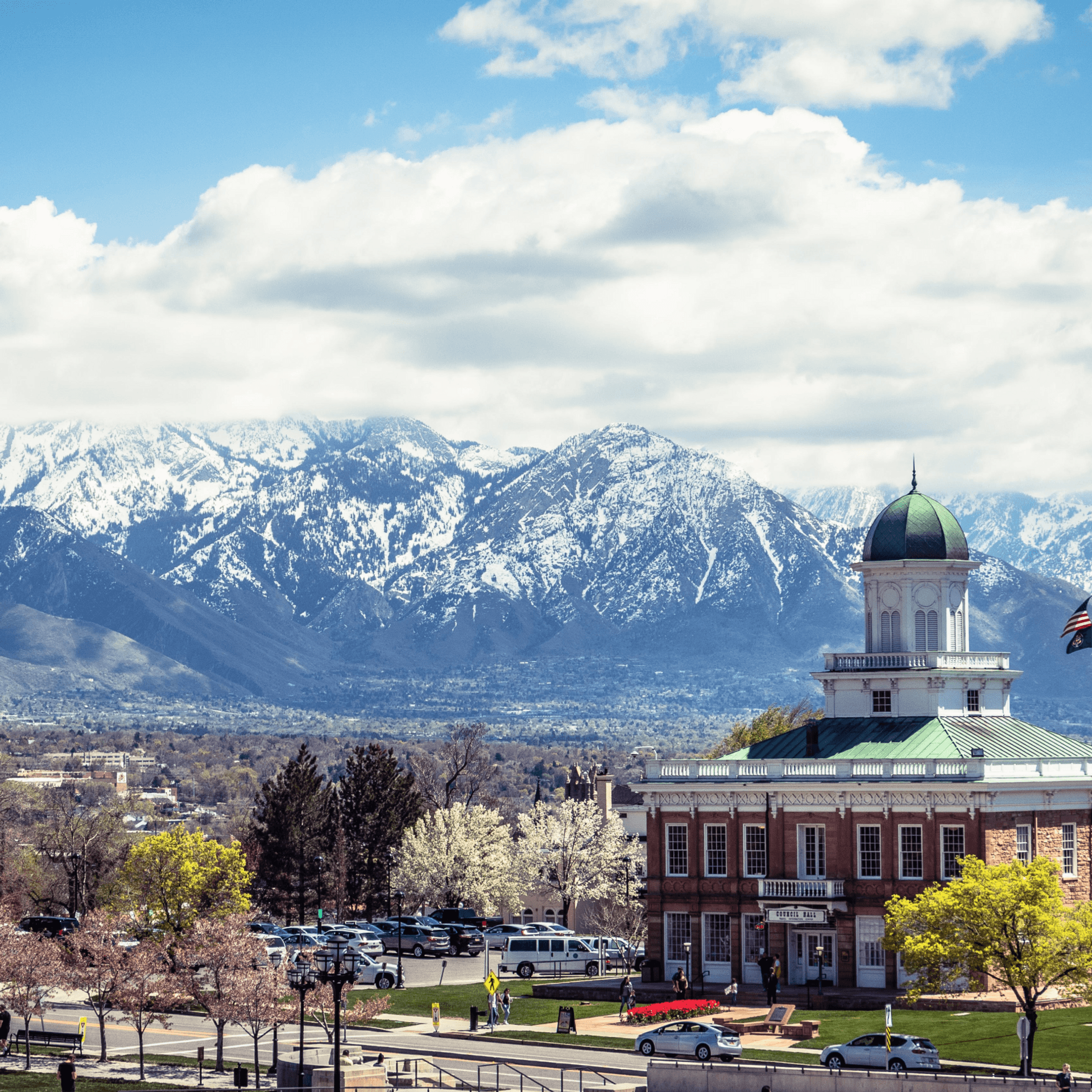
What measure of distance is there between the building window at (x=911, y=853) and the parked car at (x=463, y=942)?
1310 inches

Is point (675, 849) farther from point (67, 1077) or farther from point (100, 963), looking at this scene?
point (67, 1077)

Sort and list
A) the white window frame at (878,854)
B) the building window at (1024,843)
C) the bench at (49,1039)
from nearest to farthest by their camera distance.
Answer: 1. the bench at (49,1039)
2. the building window at (1024,843)
3. the white window frame at (878,854)

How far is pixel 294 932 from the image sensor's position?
11119cm

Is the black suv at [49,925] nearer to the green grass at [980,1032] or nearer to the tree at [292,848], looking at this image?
the tree at [292,848]

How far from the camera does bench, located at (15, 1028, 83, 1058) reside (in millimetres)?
84000

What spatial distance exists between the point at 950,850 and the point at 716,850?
11.7 metres

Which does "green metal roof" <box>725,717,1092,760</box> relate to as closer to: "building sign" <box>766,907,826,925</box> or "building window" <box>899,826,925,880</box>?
"building window" <box>899,826,925,880</box>

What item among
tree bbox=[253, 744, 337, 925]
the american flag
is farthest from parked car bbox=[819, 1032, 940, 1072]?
tree bbox=[253, 744, 337, 925]

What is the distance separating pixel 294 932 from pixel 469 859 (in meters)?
34.5

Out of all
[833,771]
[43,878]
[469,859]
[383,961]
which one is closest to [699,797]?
[833,771]

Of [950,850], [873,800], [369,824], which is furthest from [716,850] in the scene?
[369,824]

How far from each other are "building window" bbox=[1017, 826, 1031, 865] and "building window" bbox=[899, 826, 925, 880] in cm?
445

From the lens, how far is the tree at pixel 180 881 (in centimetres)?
9881

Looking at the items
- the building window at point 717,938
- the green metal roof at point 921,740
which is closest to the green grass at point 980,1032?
the building window at point 717,938
